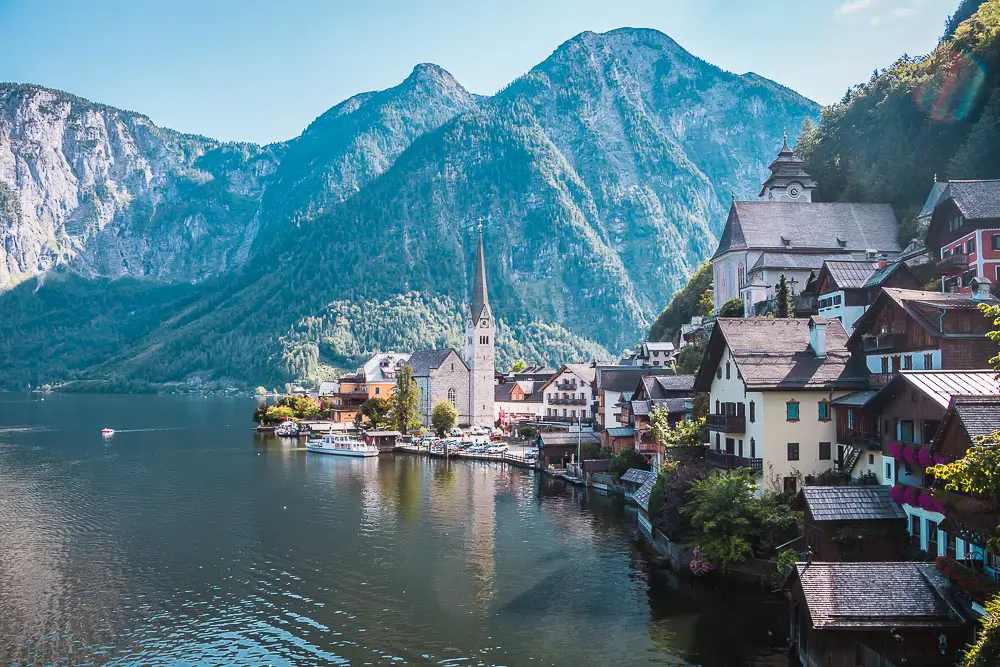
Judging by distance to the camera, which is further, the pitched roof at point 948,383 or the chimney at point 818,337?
the chimney at point 818,337

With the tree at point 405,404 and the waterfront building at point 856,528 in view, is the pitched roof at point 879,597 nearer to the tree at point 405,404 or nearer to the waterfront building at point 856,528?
the waterfront building at point 856,528

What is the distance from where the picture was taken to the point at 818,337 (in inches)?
1896

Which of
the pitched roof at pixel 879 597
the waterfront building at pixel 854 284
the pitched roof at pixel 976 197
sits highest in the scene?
the pitched roof at pixel 976 197

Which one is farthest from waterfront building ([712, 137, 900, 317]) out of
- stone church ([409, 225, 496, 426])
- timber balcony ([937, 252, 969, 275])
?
stone church ([409, 225, 496, 426])

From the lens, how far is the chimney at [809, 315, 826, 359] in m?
47.8

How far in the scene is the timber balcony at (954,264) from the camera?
66125mm

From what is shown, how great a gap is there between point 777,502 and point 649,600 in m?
8.95

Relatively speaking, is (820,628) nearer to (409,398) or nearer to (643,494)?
(643,494)

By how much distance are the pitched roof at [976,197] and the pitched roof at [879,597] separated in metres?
49.2

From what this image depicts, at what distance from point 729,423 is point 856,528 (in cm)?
1261

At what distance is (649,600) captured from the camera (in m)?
41.2

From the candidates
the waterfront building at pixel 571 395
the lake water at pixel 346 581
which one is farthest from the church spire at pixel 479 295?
the lake water at pixel 346 581

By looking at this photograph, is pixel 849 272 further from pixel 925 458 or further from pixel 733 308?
pixel 925 458

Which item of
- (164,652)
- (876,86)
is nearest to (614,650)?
(164,652)
